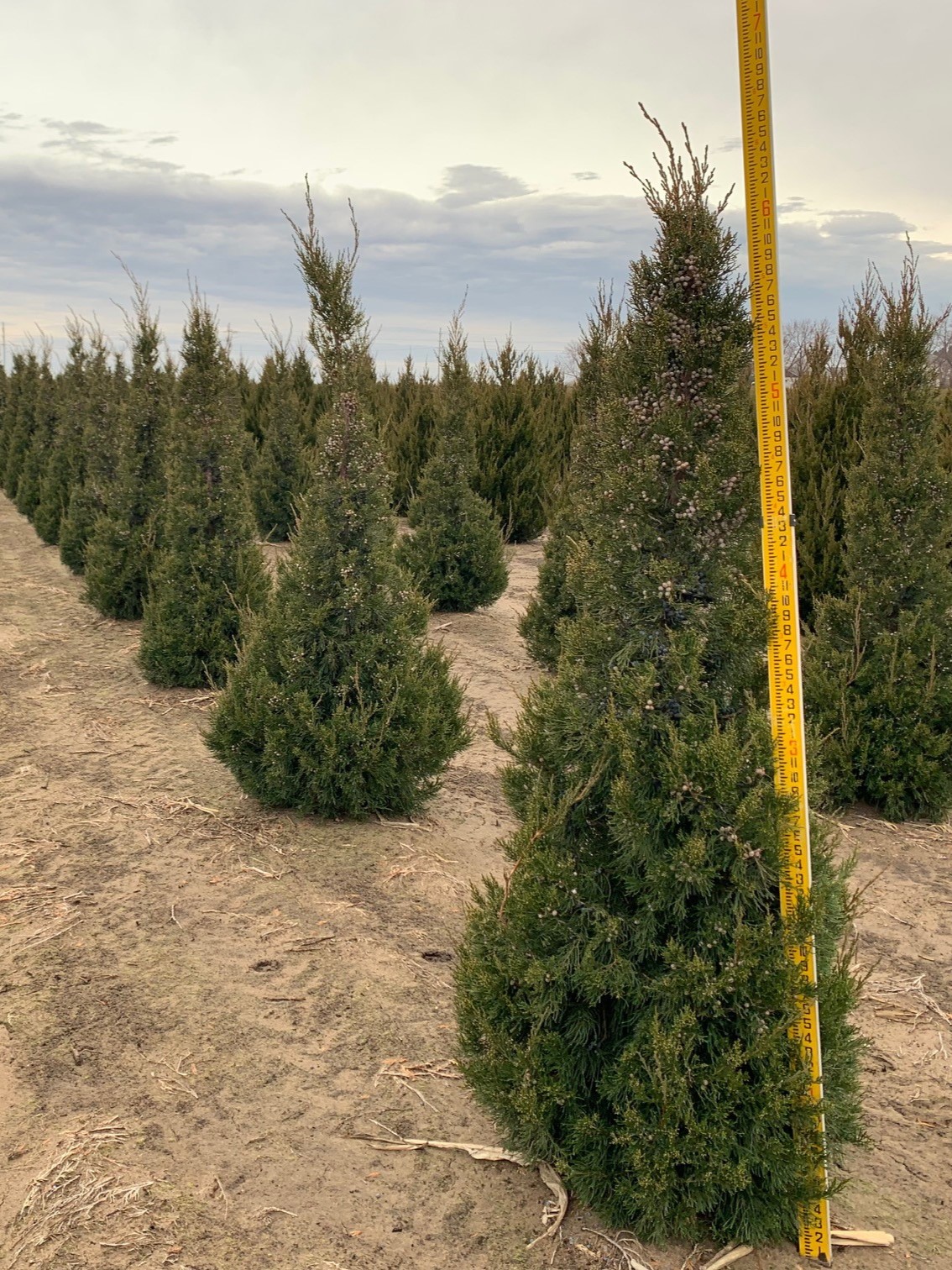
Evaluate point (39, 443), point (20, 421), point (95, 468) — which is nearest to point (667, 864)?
point (95, 468)

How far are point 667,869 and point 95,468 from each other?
11652 millimetres

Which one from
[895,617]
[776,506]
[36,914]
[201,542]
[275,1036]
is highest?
[776,506]

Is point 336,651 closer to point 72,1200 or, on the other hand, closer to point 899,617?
point 72,1200

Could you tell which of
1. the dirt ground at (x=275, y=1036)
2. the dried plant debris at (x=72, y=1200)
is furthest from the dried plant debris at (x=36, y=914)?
the dried plant debris at (x=72, y=1200)

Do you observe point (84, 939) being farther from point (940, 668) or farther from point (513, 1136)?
point (940, 668)

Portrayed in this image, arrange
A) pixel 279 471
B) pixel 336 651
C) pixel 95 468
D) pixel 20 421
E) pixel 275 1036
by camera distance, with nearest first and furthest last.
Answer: pixel 275 1036, pixel 336 651, pixel 95 468, pixel 279 471, pixel 20 421

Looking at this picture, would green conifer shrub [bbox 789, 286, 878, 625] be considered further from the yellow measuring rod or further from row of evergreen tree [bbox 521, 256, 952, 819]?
the yellow measuring rod

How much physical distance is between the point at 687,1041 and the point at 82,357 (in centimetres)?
1697

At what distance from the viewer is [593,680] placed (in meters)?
2.96

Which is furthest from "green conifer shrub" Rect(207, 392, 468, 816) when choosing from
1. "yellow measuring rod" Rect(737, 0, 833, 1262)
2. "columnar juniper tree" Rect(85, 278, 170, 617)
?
"columnar juniper tree" Rect(85, 278, 170, 617)

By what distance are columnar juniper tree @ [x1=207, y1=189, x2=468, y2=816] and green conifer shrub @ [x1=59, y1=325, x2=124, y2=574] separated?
281 inches

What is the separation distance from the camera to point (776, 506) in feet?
8.94

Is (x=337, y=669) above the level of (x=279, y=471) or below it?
below

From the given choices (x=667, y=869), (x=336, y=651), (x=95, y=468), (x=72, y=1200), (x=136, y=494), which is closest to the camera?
(x=667, y=869)
